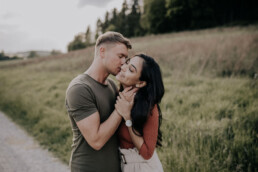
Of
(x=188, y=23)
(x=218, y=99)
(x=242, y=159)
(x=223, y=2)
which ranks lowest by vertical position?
(x=242, y=159)

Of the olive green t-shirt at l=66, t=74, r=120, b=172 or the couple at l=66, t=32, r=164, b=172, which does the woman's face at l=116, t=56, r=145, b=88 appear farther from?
the olive green t-shirt at l=66, t=74, r=120, b=172

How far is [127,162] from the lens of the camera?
188 centimetres

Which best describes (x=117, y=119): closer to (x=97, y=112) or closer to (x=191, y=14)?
(x=97, y=112)

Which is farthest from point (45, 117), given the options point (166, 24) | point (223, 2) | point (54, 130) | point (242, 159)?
point (223, 2)

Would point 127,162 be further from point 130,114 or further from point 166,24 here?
point 166,24

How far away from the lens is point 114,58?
2.20 m

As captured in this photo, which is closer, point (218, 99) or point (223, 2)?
point (218, 99)

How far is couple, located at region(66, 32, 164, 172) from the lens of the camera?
5.36 ft

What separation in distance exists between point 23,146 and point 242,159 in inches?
178

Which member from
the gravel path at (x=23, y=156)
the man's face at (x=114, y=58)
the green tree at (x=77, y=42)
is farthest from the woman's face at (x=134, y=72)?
the green tree at (x=77, y=42)

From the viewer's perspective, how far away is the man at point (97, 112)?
63.7 inches

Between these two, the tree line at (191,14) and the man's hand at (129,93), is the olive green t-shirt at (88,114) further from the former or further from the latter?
the tree line at (191,14)

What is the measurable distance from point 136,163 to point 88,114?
2.29 ft

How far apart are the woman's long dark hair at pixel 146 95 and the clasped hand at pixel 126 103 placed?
0.04 m
